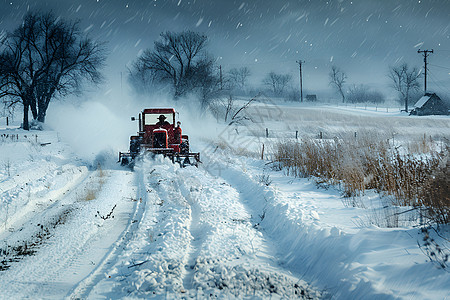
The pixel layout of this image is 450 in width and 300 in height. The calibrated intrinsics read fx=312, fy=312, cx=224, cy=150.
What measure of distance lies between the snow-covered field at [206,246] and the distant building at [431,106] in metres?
57.8

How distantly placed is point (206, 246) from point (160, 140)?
10283mm

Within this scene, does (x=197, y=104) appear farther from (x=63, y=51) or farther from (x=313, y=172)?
(x=313, y=172)

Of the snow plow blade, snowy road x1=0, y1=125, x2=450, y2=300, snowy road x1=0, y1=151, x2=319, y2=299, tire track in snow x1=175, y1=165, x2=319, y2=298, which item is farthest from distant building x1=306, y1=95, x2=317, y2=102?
tire track in snow x1=175, y1=165, x2=319, y2=298

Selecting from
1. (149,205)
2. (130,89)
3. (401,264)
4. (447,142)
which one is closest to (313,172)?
(447,142)

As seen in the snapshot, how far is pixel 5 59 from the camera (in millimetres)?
28609

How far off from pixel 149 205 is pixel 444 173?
5.06 m

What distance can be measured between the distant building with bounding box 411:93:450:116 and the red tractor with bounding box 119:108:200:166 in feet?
176

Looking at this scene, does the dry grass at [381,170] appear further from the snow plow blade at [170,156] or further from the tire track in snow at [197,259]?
the snow plow blade at [170,156]

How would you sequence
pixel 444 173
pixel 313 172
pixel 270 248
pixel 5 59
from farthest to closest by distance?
pixel 5 59, pixel 313 172, pixel 270 248, pixel 444 173

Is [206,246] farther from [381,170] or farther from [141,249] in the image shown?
[381,170]

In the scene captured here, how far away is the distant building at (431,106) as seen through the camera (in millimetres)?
54656

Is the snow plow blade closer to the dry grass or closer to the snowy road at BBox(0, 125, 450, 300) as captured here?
the dry grass

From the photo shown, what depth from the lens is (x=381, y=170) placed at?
6.42m

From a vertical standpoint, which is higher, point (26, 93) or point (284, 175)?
point (26, 93)
